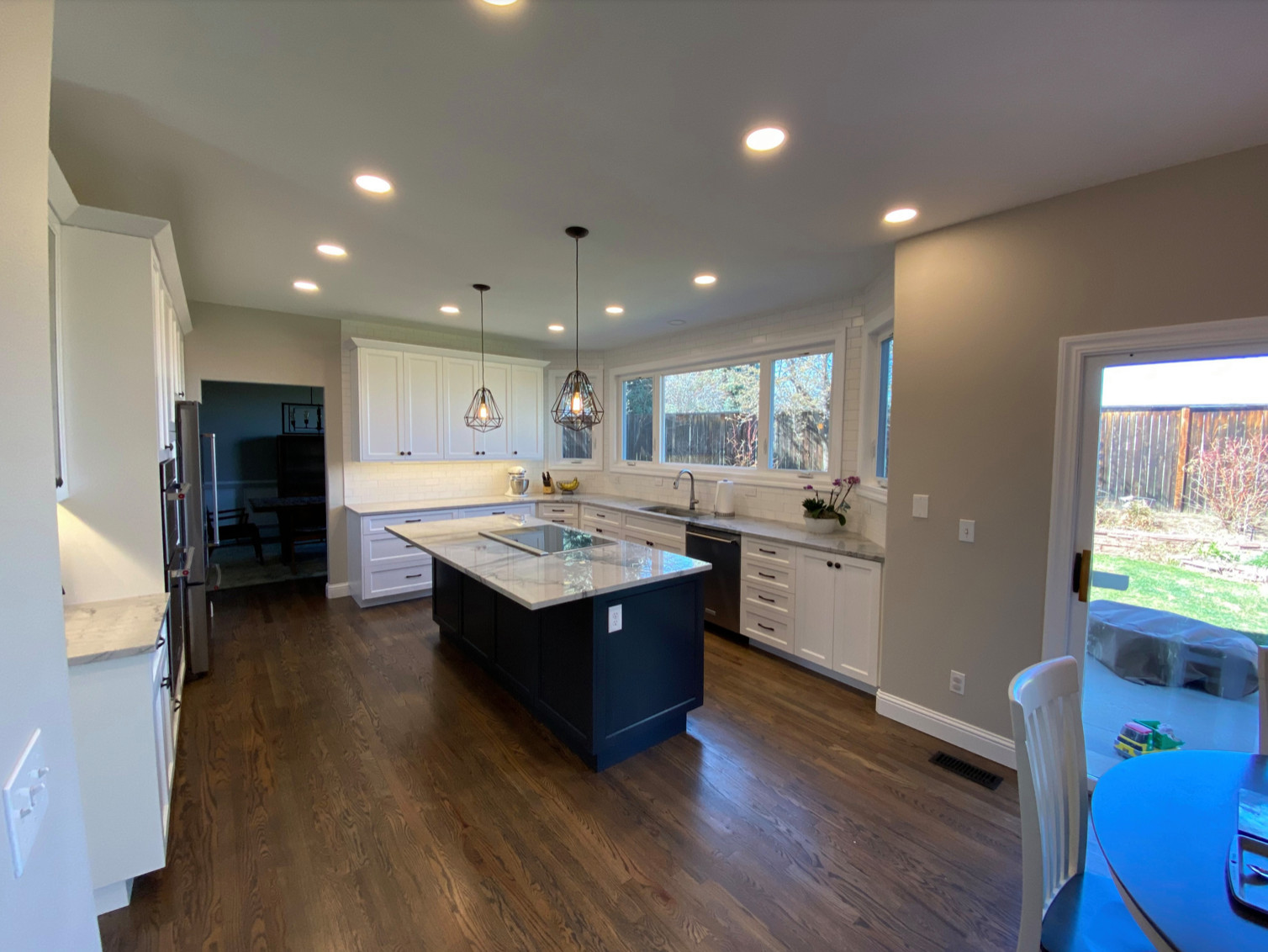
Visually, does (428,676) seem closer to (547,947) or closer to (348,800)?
(348,800)

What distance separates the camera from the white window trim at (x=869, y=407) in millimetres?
3621

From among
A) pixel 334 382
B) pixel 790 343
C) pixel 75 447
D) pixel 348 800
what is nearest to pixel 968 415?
pixel 790 343

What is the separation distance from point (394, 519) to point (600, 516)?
1925mm

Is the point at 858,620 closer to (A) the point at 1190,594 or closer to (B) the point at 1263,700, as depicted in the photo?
(A) the point at 1190,594

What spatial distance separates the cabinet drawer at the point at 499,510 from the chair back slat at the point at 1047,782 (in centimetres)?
421

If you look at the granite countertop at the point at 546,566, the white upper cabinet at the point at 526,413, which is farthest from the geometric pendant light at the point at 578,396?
the white upper cabinet at the point at 526,413

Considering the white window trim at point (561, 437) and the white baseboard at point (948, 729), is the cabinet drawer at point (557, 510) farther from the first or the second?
the white baseboard at point (948, 729)

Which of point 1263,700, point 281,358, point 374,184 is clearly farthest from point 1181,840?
point 281,358

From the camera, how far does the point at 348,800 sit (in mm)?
2234

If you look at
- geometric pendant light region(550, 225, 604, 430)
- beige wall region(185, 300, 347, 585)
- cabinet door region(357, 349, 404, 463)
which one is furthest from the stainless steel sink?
beige wall region(185, 300, 347, 585)

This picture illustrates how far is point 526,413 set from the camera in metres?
5.78

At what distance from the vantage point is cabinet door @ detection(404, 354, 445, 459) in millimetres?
4953

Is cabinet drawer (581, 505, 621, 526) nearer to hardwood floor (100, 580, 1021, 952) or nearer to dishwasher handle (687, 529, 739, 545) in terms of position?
dishwasher handle (687, 529, 739, 545)

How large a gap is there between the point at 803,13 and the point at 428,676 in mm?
3586
